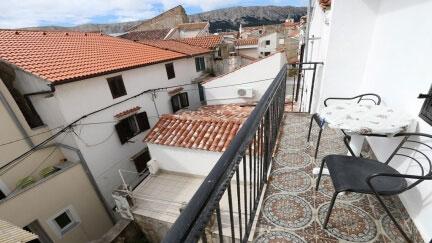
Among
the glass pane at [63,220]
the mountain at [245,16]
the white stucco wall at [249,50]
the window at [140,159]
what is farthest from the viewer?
the mountain at [245,16]

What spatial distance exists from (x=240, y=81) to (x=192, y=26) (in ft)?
51.2

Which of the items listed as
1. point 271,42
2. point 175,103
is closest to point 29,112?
point 175,103

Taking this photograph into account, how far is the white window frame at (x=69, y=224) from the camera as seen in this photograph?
269 inches

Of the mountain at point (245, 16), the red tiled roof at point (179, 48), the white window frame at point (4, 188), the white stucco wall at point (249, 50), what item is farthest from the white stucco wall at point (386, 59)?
the mountain at point (245, 16)

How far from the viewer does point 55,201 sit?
6.80 meters

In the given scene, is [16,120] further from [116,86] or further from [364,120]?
[364,120]

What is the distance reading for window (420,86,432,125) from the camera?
1.62m

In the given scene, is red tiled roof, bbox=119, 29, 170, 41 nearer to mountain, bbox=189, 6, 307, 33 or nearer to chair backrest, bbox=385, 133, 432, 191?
chair backrest, bbox=385, 133, 432, 191

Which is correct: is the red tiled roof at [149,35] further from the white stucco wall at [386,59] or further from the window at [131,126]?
the white stucco wall at [386,59]

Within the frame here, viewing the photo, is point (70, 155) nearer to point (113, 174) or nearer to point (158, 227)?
point (113, 174)

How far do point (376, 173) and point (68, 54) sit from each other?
1107 cm

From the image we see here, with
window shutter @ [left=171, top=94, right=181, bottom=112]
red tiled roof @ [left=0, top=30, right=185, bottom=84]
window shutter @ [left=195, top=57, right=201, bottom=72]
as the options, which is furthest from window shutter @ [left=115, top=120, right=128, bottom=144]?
window shutter @ [left=195, top=57, right=201, bottom=72]

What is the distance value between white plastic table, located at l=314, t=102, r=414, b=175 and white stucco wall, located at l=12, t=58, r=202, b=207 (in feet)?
27.0

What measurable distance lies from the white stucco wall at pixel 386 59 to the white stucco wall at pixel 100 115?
315 inches
